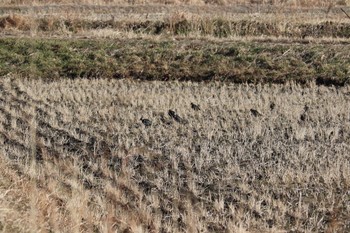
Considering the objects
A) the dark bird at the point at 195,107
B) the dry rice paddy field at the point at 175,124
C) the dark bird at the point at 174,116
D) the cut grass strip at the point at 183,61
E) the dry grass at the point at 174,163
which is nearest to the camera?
the dry grass at the point at 174,163

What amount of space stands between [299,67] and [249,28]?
18.8 feet

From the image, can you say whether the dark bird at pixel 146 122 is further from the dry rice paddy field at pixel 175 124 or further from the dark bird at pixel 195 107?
the dark bird at pixel 195 107

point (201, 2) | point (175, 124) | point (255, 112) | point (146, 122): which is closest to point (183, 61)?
point (255, 112)

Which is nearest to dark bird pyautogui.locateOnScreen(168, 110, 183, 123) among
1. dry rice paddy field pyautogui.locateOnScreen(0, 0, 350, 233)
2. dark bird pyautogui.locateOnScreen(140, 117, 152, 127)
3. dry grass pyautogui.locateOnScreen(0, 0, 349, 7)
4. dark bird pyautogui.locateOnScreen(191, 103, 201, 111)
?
dry rice paddy field pyautogui.locateOnScreen(0, 0, 350, 233)

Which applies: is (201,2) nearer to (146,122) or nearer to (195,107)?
(195,107)

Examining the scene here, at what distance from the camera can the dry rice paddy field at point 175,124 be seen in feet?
22.0

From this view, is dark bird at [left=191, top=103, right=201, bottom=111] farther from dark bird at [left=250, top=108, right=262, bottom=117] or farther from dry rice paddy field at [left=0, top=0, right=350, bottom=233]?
dark bird at [left=250, top=108, right=262, bottom=117]

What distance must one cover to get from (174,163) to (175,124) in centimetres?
251

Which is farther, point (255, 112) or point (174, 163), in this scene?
point (255, 112)

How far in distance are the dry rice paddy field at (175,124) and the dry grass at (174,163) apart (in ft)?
0.08

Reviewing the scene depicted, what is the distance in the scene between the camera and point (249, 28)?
2306 centimetres

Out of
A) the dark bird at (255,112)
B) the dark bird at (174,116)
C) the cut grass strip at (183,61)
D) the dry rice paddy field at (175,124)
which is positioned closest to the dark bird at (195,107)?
the dry rice paddy field at (175,124)

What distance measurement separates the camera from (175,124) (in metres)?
11.1

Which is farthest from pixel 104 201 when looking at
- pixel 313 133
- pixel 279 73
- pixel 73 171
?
pixel 279 73
